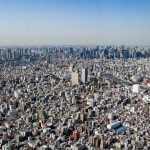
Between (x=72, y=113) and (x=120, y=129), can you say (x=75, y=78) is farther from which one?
(x=120, y=129)

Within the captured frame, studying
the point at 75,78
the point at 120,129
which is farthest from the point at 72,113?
the point at 75,78

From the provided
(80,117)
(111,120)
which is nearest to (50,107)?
(80,117)

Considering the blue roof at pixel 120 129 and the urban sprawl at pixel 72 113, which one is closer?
the urban sprawl at pixel 72 113

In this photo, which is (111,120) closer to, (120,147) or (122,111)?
(122,111)

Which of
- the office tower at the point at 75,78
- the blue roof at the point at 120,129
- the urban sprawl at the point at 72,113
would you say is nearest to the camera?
the urban sprawl at the point at 72,113

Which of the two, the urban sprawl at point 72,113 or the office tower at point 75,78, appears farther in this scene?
the office tower at point 75,78

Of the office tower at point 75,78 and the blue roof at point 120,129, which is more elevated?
the office tower at point 75,78

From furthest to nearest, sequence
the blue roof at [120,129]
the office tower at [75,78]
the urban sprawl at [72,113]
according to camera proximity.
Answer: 1. the office tower at [75,78]
2. the blue roof at [120,129]
3. the urban sprawl at [72,113]

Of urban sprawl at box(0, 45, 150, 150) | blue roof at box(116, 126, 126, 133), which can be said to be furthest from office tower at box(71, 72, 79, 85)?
blue roof at box(116, 126, 126, 133)

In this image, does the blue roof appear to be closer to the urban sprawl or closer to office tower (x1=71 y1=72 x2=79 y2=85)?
Answer: the urban sprawl

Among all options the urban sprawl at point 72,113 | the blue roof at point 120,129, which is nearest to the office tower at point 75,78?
the urban sprawl at point 72,113

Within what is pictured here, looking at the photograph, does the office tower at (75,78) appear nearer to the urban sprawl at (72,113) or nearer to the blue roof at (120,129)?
the urban sprawl at (72,113)
